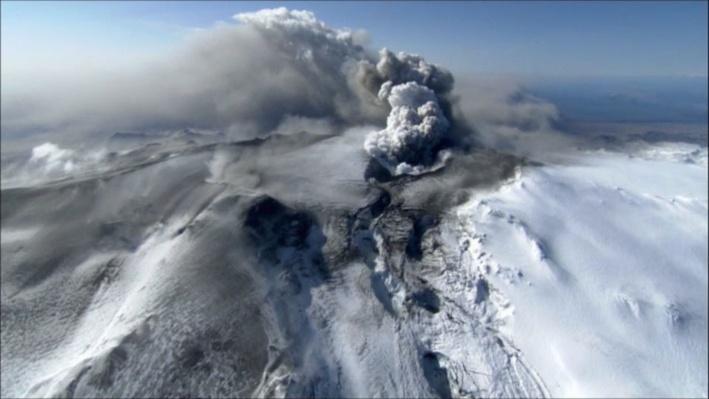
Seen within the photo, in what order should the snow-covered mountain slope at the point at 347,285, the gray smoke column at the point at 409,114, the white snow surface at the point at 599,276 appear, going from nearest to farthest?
1. the snow-covered mountain slope at the point at 347,285
2. the white snow surface at the point at 599,276
3. the gray smoke column at the point at 409,114

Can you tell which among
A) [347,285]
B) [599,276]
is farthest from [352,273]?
[599,276]

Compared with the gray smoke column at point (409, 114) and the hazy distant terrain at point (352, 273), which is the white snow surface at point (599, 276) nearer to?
the hazy distant terrain at point (352, 273)

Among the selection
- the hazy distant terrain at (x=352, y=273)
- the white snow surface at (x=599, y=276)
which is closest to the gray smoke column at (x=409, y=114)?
the hazy distant terrain at (x=352, y=273)

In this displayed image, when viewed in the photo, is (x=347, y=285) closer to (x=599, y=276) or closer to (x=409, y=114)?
(x=599, y=276)

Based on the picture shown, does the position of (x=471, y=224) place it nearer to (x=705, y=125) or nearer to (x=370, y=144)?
(x=370, y=144)

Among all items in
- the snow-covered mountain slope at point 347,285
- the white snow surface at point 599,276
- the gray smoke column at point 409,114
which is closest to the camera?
the snow-covered mountain slope at point 347,285

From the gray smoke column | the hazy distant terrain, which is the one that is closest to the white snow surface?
the hazy distant terrain
